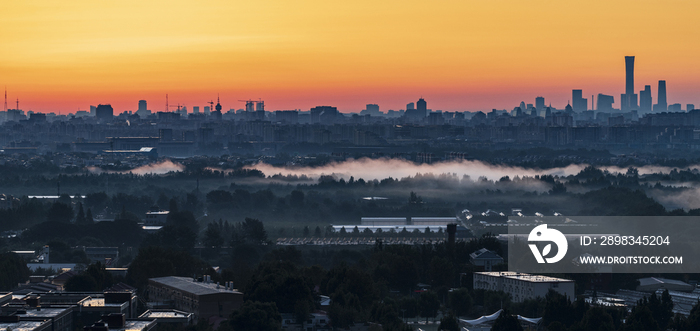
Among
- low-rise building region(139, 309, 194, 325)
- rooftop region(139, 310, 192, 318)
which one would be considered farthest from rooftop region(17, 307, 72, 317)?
rooftop region(139, 310, 192, 318)

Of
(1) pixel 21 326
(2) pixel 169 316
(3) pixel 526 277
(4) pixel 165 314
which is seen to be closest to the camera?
(1) pixel 21 326

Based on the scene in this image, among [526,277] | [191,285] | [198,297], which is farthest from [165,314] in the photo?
[526,277]

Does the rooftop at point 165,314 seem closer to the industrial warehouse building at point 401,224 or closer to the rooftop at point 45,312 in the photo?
the rooftop at point 45,312

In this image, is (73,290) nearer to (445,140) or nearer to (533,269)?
(533,269)

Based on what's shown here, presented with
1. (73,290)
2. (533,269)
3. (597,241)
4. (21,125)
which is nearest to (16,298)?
(73,290)

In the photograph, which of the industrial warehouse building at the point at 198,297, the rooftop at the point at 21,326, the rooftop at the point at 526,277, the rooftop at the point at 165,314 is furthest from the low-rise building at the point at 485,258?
the rooftop at the point at 21,326

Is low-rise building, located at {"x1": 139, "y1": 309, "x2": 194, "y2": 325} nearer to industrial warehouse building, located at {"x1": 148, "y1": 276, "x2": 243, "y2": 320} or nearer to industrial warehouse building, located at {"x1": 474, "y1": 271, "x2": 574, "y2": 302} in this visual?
industrial warehouse building, located at {"x1": 148, "y1": 276, "x2": 243, "y2": 320}

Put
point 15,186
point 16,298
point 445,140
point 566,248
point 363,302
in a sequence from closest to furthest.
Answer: point 16,298 < point 363,302 < point 566,248 < point 15,186 < point 445,140

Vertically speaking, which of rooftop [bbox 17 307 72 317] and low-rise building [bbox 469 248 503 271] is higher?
rooftop [bbox 17 307 72 317]

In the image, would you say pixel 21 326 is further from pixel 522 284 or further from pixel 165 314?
pixel 522 284
